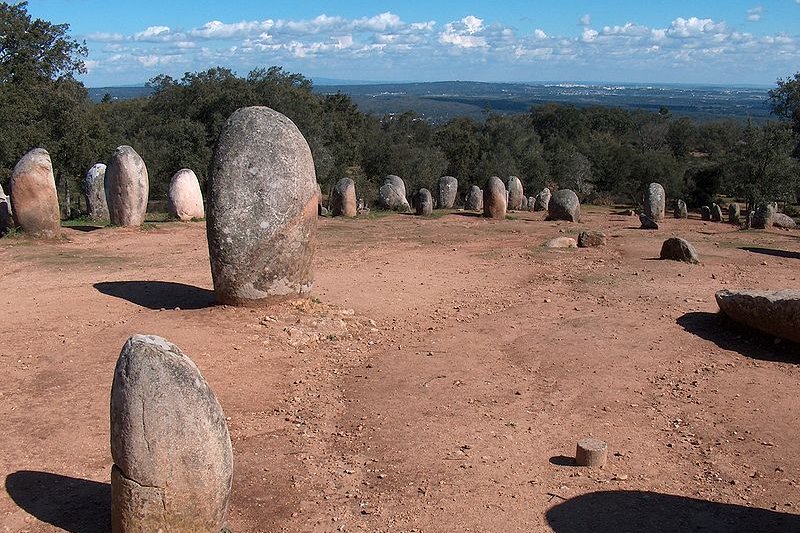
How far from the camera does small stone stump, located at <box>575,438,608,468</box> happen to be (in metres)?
6.83

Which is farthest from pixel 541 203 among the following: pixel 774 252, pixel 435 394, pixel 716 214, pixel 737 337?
pixel 435 394

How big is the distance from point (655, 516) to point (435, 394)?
308 cm

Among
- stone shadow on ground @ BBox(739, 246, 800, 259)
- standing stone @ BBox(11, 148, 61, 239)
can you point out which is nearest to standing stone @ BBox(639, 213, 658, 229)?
stone shadow on ground @ BBox(739, 246, 800, 259)

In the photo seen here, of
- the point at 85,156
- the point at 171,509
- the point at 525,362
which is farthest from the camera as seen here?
the point at 85,156

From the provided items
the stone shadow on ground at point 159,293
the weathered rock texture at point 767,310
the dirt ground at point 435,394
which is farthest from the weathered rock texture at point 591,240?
the stone shadow on ground at point 159,293

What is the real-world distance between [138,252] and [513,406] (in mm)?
11347

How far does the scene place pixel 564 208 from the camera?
25719 mm

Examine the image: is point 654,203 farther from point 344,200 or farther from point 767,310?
point 767,310

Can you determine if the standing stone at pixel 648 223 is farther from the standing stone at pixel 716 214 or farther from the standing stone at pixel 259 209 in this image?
the standing stone at pixel 259 209

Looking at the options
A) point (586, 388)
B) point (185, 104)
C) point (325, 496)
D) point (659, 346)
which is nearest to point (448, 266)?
point (659, 346)

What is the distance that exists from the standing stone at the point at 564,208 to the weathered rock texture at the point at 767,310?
14782mm

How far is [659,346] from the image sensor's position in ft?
34.2

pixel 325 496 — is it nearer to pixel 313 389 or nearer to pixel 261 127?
pixel 313 389

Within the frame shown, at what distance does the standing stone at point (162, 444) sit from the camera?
515 centimetres
